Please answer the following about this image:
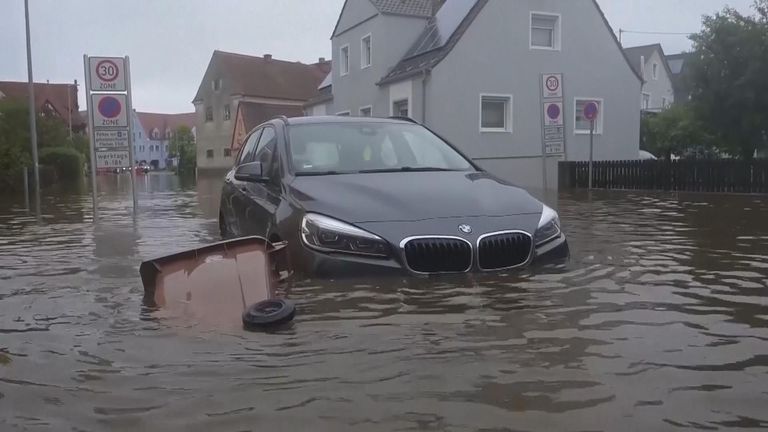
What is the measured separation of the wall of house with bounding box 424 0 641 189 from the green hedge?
1784 cm

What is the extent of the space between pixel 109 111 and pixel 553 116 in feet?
27.7

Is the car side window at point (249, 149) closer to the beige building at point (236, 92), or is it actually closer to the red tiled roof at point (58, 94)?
the beige building at point (236, 92)

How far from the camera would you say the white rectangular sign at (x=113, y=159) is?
13469mm

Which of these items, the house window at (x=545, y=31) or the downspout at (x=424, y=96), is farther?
the house window at (x=545, y=31)

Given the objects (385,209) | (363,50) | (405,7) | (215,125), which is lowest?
(385,209)

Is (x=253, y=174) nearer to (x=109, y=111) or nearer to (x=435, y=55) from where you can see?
(x=109, y=111)

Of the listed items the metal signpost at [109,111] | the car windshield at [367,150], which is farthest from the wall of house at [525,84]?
the car windshield at [367,150]

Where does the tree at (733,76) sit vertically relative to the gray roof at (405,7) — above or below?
below

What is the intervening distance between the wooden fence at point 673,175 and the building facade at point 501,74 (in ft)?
2.83

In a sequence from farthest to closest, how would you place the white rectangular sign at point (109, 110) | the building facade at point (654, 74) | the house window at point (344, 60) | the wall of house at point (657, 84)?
the wall of house at point (657, 84), the building facade at point (654, 74), the house window at point (344, 60), the white rectangular sign at point (109, 110)

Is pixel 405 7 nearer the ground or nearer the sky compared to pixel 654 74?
nearer the ground

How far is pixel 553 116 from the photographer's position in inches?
606

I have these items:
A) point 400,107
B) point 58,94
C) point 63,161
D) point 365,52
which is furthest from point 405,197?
point 58,94

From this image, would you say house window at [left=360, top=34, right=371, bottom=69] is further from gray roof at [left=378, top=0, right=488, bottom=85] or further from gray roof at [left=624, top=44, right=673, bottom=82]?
gray roof at [left=624, top=44, right=673, bottom=82]
